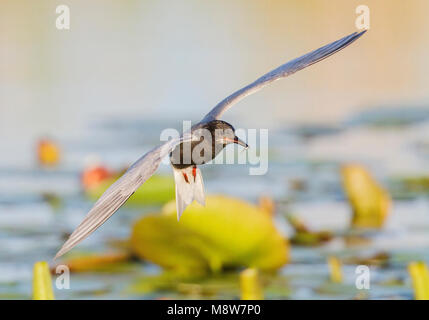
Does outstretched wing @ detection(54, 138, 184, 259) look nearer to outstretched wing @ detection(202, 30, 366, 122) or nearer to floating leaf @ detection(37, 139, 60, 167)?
outstretched wing @ detection(202, 30, 366, 122)

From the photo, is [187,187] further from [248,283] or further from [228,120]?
[228,120]

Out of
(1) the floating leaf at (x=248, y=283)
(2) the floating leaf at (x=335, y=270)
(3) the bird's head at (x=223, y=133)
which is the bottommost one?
(1) the floating leaf at (x=248, y=283)

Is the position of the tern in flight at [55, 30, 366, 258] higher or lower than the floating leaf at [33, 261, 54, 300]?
higher

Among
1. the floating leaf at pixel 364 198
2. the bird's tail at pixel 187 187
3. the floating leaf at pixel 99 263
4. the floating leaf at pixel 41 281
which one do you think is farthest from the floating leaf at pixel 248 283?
the floating leaf at pixel 364 198

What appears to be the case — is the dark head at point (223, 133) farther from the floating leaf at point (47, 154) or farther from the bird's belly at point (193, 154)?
the floating leaf at point (47, 154)

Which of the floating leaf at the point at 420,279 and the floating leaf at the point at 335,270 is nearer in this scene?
the floating leaf at the point at 420,279

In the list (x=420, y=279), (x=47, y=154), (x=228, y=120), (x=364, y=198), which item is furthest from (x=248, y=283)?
(x=228, y=120)

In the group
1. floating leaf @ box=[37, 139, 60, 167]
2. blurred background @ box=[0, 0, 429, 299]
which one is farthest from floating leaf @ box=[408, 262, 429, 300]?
floating leaf @ box=[37, 139, 60, 167]
